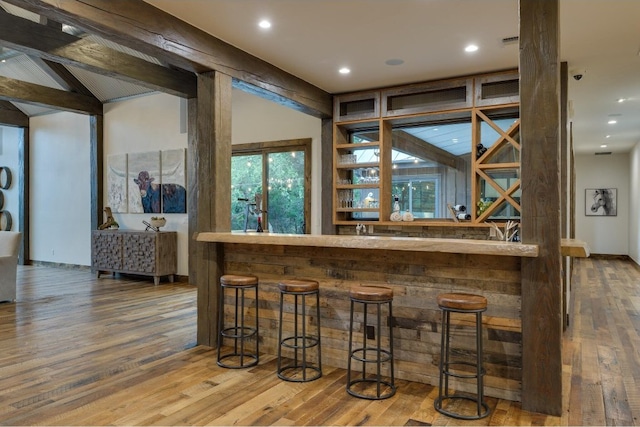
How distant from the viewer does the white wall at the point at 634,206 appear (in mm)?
9672

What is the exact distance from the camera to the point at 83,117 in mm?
9219

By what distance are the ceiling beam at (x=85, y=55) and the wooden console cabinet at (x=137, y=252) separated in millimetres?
2497

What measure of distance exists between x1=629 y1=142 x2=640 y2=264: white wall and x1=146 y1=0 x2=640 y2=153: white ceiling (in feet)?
16.5

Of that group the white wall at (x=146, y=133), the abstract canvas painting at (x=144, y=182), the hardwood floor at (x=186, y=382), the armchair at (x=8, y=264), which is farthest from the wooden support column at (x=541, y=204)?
the abstract canvas painting at (x=144, y=182)

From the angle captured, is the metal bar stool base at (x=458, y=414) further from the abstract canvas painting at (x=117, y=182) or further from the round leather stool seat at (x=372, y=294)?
the abstract canvas painting at (x=117, y=182)

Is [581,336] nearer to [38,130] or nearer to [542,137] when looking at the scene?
[542,137]

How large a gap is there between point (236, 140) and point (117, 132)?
298 centimetres

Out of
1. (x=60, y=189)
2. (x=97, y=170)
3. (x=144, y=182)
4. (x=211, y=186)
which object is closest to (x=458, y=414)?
(x=211, y=186)

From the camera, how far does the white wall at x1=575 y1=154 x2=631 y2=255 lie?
11.5 m

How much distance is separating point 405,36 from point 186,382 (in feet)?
11.6

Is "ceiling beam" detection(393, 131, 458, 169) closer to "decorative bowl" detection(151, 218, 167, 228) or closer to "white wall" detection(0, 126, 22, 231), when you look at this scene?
"decorative bowl" detection(151, 218, 167, 228)

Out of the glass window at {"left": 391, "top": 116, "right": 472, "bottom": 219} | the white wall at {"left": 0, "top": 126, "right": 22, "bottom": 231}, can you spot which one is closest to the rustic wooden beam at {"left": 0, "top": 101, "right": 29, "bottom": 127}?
the white wall at {"left": 0, "top": 126, "right": 22, "bottom": 231}

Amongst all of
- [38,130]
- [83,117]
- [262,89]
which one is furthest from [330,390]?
[38,130]

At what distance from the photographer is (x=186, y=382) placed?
10.3 ft
